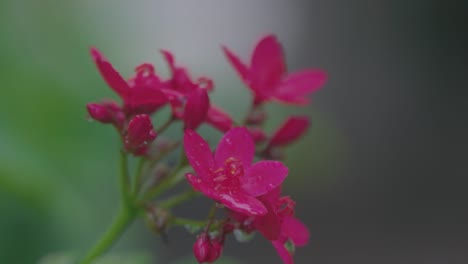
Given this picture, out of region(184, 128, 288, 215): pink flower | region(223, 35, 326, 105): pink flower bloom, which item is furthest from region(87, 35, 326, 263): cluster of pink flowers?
region(223, 35, 326, 105): pink flower bloom

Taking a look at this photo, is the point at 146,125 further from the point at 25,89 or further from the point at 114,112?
the point at 25,89

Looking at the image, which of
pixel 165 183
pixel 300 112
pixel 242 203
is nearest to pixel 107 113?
pixel 165 183

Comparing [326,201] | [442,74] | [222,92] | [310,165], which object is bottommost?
[442,74]

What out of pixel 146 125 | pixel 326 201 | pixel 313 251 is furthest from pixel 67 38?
pixel 326 201

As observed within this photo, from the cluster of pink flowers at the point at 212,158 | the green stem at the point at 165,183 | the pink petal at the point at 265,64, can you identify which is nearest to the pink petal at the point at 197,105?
the cluster of pink flowers at the point at 212,158

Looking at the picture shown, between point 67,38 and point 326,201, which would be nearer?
point 67,38

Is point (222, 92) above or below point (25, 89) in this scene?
below
